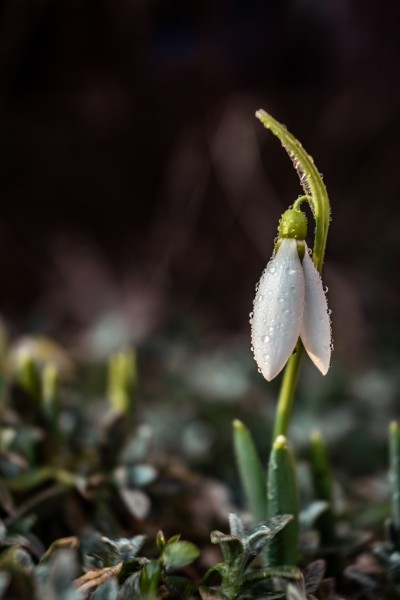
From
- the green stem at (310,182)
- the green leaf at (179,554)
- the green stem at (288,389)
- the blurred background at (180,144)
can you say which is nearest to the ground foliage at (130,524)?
the green leaf at (179,554)

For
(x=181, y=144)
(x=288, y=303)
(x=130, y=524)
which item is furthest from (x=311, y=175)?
(x=181, y=144)

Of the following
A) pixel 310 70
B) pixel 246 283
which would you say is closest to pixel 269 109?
pixel 310 70

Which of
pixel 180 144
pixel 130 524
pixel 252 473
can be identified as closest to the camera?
pixel 252 473

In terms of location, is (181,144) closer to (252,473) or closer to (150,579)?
(252,473)

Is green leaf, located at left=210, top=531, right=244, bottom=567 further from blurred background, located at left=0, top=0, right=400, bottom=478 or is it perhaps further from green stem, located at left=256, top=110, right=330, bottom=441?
blurred background, located at left=0, top=0, right=400, bottom=478

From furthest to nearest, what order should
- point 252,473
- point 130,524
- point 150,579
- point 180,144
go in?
point 180,144, point 130,524, point 252,473, point 150,579

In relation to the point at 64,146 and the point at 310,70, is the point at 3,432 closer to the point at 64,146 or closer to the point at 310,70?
the point at 64,146

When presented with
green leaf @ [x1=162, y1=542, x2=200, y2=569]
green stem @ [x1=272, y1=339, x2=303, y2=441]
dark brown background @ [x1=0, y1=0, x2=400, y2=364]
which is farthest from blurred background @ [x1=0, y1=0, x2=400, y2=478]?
green leaf @ [x1=162, y1=542, x2=200, y2=569]
